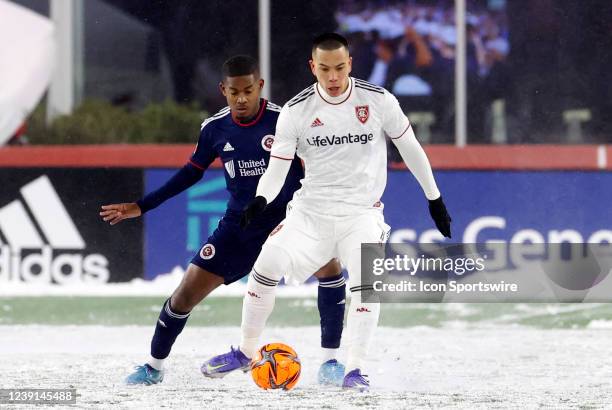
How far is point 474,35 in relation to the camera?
1288 cm

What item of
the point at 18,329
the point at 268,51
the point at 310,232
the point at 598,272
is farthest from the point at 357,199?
the point at 268,51

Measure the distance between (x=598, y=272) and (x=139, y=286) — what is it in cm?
359

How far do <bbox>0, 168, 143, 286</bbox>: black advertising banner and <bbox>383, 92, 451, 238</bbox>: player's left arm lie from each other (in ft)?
14.6

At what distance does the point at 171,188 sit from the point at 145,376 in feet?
3.17

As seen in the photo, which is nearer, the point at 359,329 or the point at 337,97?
the point at 359,329

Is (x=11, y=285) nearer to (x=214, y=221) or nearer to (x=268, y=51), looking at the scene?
(x=214, y=221)

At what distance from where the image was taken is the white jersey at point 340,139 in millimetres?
6273

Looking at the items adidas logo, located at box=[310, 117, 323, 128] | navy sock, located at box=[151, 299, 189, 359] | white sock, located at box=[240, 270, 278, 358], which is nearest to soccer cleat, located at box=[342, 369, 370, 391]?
white sock, located at box=[240, 270, 278, 358]

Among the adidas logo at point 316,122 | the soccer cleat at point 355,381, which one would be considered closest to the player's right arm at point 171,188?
the adidas logo at point 316,122

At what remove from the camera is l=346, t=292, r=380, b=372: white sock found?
20.2 feet

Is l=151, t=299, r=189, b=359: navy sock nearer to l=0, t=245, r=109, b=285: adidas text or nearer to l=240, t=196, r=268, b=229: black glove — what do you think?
l=240, t=196, r=268, b=229: black glove

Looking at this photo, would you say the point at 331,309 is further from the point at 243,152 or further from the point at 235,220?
the point at 243,152

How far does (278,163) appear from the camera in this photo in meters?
6.30

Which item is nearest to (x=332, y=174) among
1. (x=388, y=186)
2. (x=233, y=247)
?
(x=233, y=247)
